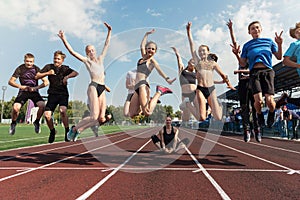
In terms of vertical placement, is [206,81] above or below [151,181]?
above

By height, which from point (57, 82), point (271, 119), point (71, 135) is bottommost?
point (71, 135)

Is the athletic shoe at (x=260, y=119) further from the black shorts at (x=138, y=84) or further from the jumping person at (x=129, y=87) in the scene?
the jumping person at (x=129, y=87)

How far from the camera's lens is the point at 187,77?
7.40 metres

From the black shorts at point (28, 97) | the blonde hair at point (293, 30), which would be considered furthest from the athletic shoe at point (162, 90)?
the blonde hair at point (293, 30)

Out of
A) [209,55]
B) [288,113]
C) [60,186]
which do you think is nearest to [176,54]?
[209,55]

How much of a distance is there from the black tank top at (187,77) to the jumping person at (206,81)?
0.23 meters

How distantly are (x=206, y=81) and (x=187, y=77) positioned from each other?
1.72 feet

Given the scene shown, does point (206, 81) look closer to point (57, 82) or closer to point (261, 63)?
point (261, 63)

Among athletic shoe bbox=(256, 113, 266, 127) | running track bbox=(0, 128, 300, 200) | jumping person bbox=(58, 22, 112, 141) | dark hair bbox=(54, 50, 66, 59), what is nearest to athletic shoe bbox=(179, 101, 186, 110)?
running track bbox=(0, 128, 300, 200)

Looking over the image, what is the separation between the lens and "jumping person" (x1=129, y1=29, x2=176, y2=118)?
6.46 metres

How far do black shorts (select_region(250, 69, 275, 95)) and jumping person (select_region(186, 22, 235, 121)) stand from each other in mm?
784

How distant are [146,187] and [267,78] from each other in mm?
3714

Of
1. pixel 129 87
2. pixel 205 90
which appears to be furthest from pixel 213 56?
pixel 129 87

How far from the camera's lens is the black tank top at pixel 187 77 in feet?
24.2
